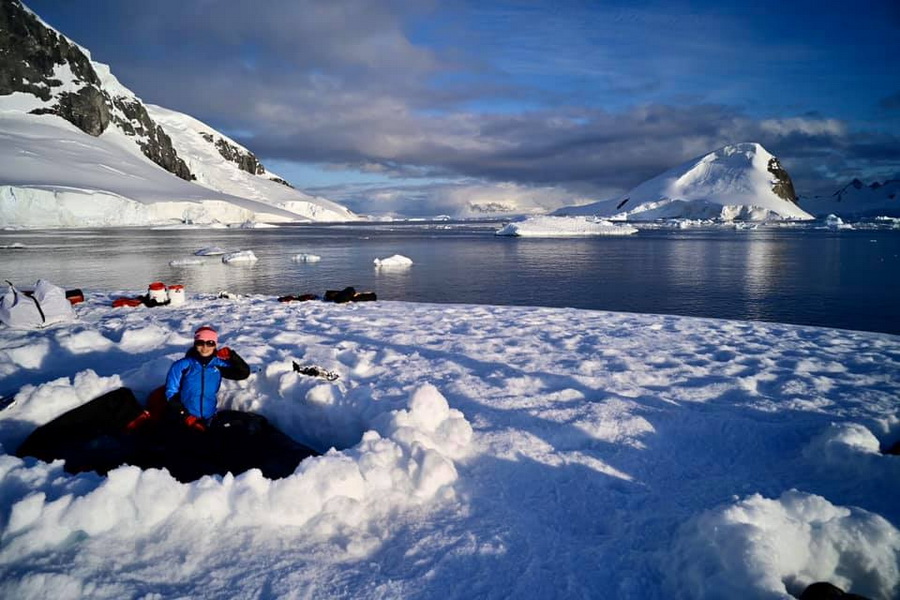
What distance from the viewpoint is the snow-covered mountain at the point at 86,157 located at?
66062 mm

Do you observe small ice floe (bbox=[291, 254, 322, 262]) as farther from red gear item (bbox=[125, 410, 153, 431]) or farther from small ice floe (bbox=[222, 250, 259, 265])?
red gear item (bbox=[125, 410, 153, 431])

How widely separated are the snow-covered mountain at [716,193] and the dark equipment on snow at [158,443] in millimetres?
130372

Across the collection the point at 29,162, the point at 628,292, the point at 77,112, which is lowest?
the point at 628,292

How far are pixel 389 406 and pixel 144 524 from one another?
7.44ft

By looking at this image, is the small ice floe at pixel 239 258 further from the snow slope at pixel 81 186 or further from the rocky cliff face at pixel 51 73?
the rocky cliff face at pixel 51 73

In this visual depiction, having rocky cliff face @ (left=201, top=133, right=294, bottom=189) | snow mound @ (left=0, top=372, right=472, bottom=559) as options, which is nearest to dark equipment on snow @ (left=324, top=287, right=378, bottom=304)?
snow mound @ (left=0, top=372, right=472, bottom=559)

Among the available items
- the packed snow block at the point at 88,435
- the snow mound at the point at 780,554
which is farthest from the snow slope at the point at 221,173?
the snow mound at the point at 780,554

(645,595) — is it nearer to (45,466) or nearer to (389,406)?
(389,406)

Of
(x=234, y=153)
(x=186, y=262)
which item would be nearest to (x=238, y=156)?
(x=234, y=153)

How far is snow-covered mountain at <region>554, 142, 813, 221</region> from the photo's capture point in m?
126

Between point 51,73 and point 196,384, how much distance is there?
466 feet

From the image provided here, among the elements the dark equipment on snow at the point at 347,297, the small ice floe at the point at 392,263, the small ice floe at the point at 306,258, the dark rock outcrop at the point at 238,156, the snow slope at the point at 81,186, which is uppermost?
the dark rock outcrop at the point at 238,156

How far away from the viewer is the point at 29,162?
72250 millimetres

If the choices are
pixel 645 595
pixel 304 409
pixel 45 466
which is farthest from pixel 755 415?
pixel 45 466
